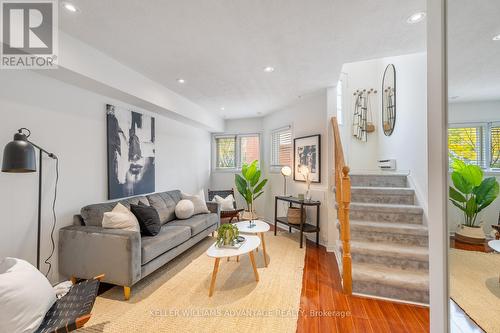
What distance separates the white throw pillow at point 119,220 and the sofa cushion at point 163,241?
8.4 inches

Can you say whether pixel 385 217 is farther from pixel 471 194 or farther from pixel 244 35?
pixel 244 35

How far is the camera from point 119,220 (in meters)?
2.40

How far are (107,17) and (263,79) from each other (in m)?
1.97

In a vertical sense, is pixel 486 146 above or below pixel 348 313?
above

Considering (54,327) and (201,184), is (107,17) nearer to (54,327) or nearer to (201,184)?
(54,327)

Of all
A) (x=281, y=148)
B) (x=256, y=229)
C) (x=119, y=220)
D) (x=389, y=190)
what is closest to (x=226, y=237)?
(x=256, y=229)

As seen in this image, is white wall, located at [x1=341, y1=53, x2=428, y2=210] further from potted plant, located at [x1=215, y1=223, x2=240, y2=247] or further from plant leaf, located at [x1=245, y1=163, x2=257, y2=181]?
potted plant, located at [x1=215, y1=223, x2=240, y2=247]

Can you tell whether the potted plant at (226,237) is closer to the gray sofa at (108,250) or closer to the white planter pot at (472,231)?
the gray sofa at (108,250)

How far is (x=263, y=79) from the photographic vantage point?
3.17 m

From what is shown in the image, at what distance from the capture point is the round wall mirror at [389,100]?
373 centimetres

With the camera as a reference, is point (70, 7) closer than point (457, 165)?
No

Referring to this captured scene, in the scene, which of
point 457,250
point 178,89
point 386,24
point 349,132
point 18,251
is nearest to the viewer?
point 457,250

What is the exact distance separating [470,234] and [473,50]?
98 cm

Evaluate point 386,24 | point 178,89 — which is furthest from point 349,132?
point 178,89
